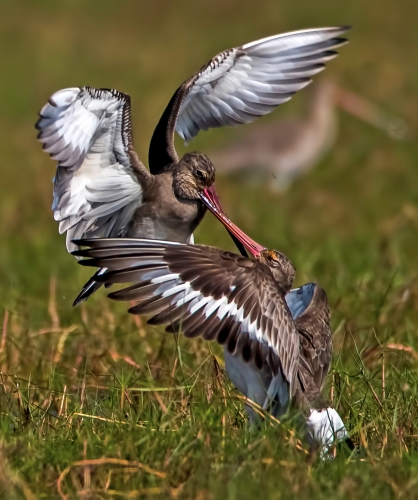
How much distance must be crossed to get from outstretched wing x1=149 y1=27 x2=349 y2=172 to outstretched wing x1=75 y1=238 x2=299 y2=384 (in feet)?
6.36

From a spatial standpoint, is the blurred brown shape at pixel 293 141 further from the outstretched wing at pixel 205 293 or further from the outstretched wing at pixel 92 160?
the outstretched wing at pixel 205 293

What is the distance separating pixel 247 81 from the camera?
7039mm

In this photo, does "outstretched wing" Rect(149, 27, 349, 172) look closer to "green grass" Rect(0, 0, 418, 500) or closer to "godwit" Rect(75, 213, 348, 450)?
"green grass" Rect(0, 0, 418, 500)

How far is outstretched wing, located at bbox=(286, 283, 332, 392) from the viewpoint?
17.3 feet

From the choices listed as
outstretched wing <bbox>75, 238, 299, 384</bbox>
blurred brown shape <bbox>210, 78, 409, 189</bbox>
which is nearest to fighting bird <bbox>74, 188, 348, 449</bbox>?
outstretched wing <bbox>75, 238, 299, 384</bbox>

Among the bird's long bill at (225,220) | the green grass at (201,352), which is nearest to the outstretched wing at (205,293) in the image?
the green grass at (201,352)

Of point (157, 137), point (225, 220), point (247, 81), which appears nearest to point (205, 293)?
point (225, 220)

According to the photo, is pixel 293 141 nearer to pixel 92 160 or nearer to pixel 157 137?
pixel 157 137

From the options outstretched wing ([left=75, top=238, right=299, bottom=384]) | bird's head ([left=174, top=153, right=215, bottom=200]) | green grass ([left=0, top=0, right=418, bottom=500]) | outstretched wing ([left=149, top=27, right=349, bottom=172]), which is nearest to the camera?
green grass ([left=0, top=0, right=418, bottom=500])

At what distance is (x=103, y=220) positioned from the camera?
6.38m

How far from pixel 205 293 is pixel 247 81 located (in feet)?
8.71

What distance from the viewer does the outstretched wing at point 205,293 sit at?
4.64 meters

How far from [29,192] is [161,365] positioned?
6.93 metres

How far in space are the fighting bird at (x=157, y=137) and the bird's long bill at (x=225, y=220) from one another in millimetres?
63
